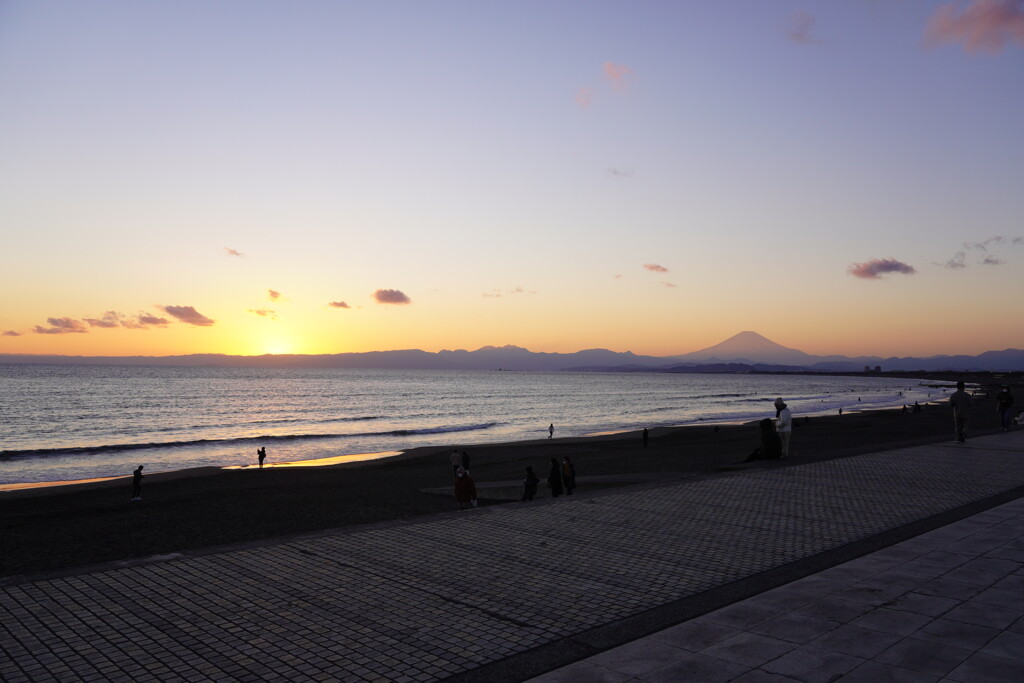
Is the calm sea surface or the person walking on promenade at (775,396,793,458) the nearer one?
the person walking on promenade at (775,396,793,458)

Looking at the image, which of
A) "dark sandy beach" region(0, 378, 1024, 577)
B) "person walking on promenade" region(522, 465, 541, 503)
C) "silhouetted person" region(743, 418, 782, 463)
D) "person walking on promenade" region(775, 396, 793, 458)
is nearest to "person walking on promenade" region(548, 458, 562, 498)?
"person walking on promenade" region(522, 465, 541, 503)

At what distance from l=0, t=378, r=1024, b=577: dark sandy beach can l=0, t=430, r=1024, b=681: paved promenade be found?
370cm

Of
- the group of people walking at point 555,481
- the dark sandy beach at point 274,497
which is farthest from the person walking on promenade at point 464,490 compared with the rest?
the dark sandy beach at point 274,497

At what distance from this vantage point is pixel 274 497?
24875mm

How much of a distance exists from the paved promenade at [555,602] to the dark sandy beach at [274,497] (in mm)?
3699

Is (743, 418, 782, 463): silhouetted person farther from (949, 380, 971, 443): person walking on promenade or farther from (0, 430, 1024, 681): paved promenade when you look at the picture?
(0, 430, 1024, 681): paved promenade

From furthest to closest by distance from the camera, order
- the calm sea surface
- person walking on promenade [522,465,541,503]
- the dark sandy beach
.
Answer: the calm sea surface < person walking on promenade [522,465,541,503] < the dark sandy beach

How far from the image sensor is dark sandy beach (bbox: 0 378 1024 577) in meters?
17.3

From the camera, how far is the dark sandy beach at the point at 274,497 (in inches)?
680

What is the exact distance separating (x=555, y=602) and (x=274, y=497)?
1964 cm

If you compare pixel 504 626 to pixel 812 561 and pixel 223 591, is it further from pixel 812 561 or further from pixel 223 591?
pixel 812 561

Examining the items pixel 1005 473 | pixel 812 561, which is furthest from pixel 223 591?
pixel 1005 473

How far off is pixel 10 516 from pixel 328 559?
18.7 metres

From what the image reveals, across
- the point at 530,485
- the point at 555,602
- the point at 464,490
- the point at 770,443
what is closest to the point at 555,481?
the point at 530,485
